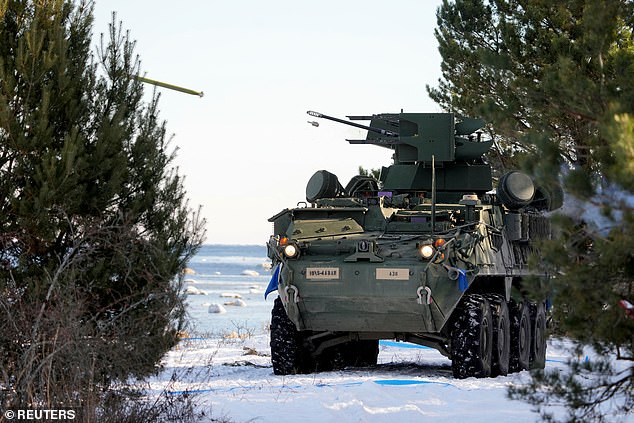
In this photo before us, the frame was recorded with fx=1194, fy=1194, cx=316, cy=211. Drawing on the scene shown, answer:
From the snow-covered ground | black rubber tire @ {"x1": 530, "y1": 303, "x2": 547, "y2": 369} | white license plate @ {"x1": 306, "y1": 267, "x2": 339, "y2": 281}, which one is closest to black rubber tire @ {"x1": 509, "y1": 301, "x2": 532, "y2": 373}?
black rubber tire @ {"x1": 530, "y1": 303, "x2": 547, "y2": 369}

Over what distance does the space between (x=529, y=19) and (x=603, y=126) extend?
14.9 m

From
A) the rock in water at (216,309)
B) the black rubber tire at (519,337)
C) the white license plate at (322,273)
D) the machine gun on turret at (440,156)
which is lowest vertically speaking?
the rock in water at (216,309)

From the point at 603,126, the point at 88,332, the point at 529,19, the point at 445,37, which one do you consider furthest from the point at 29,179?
the point at 445,37

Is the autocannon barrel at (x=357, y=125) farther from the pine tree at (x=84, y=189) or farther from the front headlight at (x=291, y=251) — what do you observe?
the pine tree at (x=84, y=189)

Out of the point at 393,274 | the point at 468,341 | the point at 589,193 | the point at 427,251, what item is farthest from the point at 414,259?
the point at 589,193

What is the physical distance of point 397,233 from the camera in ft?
48.2

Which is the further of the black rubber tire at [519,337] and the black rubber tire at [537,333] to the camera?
the black rubber tire at [537,333]

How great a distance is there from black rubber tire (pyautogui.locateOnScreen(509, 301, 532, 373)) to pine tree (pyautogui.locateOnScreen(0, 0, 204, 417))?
5.52 meters

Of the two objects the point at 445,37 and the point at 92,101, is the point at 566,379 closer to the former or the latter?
the point at 92,101

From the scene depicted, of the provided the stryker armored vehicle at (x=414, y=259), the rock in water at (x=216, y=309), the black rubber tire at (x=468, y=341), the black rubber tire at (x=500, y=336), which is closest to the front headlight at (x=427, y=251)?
the stryker armored vehicle at (x=414, y=259)

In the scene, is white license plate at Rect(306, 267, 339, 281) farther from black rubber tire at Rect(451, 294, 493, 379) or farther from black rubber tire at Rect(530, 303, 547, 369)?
black rubber tire at Rect(530, 303, 547, 369)

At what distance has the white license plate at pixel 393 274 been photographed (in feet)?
44.6

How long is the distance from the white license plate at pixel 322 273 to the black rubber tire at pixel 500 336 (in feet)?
7.38
